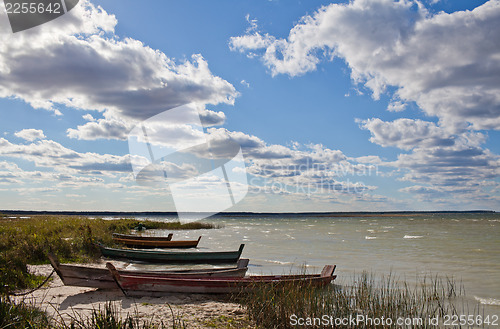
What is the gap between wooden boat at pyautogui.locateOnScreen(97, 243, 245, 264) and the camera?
58.5 ft

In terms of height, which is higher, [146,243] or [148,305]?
[148,305]

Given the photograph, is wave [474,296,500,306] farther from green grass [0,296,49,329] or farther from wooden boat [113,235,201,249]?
wooden boat [113,235,201,249]

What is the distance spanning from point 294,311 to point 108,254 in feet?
46.3

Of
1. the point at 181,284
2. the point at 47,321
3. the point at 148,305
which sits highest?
the point at 47,321

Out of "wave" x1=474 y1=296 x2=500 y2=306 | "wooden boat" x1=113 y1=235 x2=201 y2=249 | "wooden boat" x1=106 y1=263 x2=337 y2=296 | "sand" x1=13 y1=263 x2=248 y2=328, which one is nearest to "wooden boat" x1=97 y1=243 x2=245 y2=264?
"wooden boat" x1=113 y1=235 x2=201 y2=249

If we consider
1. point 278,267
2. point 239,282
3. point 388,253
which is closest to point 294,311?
point 239,282

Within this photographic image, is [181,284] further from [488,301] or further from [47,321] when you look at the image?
[488,301]

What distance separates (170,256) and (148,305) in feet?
32.3

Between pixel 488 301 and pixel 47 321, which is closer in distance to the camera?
pixel 47 321

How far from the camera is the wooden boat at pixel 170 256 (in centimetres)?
1783

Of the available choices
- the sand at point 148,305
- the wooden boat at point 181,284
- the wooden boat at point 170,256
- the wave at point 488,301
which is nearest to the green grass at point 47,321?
the sand at point 148,305

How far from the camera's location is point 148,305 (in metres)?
8.52

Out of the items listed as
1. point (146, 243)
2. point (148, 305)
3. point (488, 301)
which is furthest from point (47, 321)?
point (146, 243)

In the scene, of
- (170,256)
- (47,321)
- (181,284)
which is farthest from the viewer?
(170,256)
